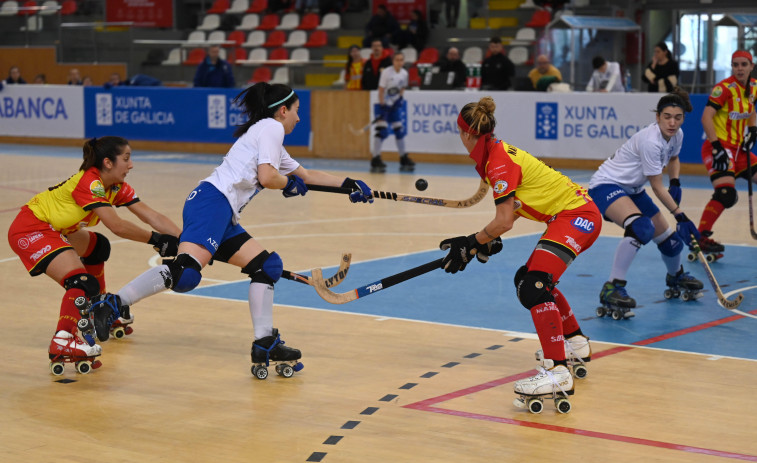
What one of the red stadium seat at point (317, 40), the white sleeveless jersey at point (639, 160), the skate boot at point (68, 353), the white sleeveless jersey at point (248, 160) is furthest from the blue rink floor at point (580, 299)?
the red stadium seat at point (317, 40)

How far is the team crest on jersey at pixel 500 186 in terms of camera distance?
6.41m

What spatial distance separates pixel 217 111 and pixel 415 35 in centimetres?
560

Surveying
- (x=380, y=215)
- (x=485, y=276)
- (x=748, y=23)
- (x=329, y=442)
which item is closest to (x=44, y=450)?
(x=329, y=442)

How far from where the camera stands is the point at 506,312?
29.6ft

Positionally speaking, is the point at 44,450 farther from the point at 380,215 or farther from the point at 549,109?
the point at 549,109

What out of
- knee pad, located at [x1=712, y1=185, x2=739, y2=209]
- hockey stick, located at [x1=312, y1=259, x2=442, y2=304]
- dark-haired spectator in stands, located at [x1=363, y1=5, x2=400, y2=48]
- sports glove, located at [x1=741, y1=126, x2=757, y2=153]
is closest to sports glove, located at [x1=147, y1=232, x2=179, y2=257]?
hockey stick, located at [x1=312, y1=259, x2=442, y2=304]

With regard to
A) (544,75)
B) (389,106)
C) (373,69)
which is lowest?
(389,106)

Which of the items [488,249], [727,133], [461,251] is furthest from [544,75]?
[461,251]

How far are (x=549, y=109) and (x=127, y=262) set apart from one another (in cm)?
1022

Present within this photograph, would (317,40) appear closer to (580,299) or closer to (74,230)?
(580,299)

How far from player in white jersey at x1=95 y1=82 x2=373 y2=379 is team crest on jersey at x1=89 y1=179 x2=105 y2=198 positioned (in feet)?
2.00

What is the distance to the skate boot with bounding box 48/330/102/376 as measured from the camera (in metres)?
7.18

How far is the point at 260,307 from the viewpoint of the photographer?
281 inches

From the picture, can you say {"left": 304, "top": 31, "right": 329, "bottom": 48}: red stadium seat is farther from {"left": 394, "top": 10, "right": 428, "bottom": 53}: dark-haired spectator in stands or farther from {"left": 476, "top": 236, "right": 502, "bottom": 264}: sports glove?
{"left": 476, "top": 236, "right": 502, "bottom": 264}: sports glove
